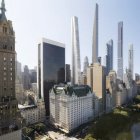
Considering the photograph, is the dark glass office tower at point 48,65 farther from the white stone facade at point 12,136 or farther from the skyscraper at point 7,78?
the white stone facade at point 12,136

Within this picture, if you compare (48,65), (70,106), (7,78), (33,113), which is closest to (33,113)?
(33,113)

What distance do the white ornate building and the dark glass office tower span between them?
1568cm

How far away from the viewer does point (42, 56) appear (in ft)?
375

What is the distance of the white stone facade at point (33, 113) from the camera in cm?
9406

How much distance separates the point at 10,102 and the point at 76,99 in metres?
48.0

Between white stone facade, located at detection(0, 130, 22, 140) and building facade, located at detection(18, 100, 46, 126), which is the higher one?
white stone facade, located at detection(0, 130, 22, 140)

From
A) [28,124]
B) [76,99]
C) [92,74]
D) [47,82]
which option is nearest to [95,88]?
[92,74]

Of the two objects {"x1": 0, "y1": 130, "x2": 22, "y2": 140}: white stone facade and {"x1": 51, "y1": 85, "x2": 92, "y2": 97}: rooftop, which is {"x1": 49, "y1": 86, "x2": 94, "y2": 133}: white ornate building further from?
{"x1": 0, "y1": 130, "x2": 22, "y2": 140}: white stone facade

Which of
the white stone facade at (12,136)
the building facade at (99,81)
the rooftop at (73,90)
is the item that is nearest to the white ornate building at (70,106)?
the rooftop at (73,90)

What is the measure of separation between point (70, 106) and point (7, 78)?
1763 inches

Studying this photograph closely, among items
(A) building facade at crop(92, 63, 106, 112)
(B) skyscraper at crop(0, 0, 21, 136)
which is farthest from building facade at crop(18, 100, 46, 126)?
(A) building facade at crop(92, 63, 106, 112)

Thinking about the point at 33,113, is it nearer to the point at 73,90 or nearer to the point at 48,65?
the point at 73,90

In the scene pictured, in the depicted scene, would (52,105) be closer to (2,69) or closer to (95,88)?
(95,88)

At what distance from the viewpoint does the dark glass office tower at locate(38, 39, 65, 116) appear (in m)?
116
